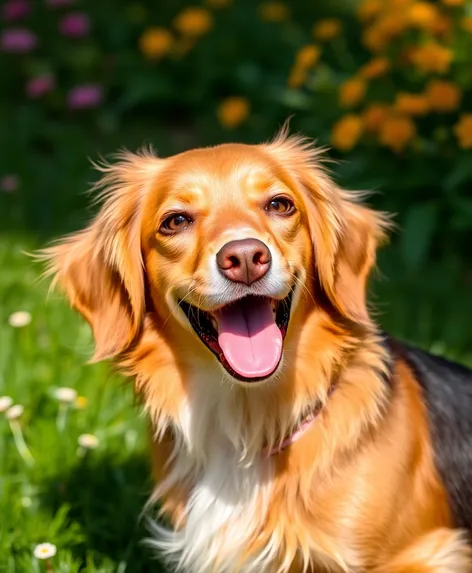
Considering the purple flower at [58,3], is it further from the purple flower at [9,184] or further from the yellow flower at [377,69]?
the yellow flower at [377,69]

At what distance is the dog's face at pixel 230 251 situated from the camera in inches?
119

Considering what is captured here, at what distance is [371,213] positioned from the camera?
3623mm

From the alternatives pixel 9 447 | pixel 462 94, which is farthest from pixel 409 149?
pixel 9 447

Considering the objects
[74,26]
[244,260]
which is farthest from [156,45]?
[244,260]

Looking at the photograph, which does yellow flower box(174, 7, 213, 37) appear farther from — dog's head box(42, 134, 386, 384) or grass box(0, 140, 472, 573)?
dog's head box(42, 134, 386, 384)

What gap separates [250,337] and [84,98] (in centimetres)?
544

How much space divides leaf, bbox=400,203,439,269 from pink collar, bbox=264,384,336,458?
278 cm

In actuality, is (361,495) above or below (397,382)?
below

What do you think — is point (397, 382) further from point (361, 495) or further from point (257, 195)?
point (257, 195)

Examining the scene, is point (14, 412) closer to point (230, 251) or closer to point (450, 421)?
point (230, 251)

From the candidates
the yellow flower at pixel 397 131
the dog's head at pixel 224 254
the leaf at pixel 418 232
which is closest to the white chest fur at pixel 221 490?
the dog's head at pixel 224 254

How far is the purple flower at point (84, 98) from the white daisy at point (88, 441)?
4410mm

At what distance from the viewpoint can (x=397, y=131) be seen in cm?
601

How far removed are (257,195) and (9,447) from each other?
180cm
